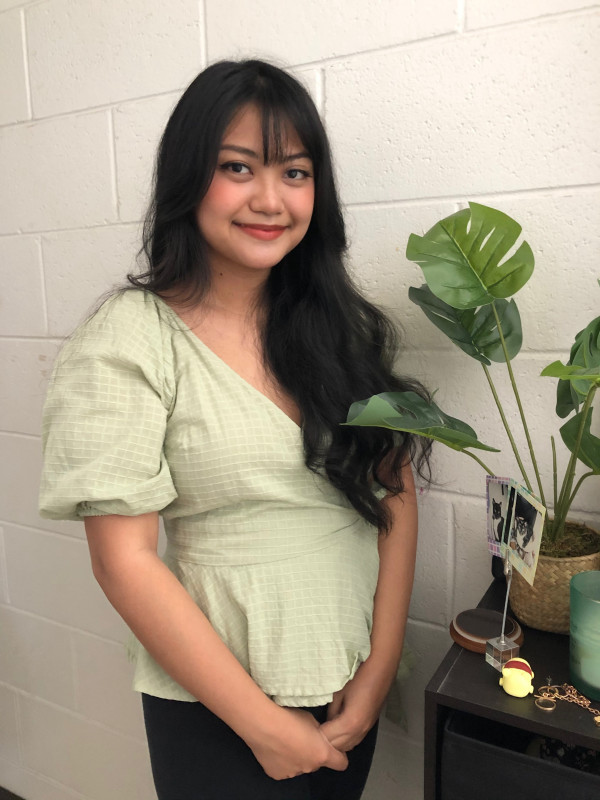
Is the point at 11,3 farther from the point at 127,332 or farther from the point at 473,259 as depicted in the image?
the point at 473,259

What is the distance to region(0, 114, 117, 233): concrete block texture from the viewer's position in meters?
1.49

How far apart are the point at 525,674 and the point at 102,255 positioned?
121 centimetres

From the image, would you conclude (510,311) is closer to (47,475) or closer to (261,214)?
(261,214)

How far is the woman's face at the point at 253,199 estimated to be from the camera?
0.96 meters

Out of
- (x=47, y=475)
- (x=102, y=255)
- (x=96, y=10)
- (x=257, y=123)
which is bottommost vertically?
(x=47, y=475)

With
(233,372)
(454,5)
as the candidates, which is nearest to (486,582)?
(233,372)

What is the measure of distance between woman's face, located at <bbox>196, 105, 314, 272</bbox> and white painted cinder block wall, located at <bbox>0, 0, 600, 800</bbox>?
0.23m

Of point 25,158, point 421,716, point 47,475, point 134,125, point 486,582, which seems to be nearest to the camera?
point 47,475

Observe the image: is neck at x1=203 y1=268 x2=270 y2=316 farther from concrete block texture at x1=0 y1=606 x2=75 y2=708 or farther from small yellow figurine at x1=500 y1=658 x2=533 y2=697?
concrete block texture at x1=0 y1=606 x2=75 y2=708

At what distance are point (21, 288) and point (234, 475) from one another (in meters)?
1.01

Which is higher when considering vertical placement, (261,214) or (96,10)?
(96,10)

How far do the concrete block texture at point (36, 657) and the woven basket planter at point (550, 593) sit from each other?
1271mm

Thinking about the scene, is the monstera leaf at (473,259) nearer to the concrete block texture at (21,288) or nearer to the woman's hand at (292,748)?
the woman's hand at (292,748)

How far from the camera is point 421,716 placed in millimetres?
1299
